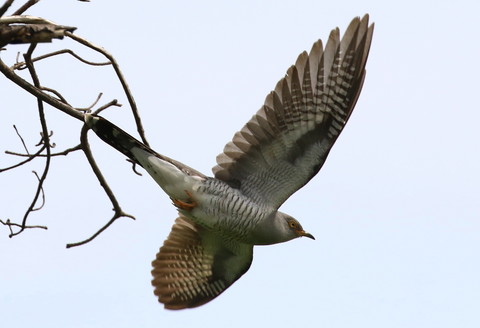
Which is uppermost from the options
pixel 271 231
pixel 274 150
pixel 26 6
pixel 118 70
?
pixel 26 6

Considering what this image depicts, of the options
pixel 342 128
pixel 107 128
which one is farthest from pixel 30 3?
pixel 342 128

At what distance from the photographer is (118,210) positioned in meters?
4.75

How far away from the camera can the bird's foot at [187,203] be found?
5.52 metres

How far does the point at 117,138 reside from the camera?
5.20 m

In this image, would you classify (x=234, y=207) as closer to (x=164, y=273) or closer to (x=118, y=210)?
(x=118, y=210)

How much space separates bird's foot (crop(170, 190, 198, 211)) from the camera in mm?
5520

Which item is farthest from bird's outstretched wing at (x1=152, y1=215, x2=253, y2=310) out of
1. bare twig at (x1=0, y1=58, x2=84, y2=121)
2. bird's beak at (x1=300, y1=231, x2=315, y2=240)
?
bare twig at (x1=0, y1=58, x2=84, y2=121)

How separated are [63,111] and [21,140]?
1.61ft

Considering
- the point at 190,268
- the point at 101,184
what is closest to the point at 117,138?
the point at 101,184

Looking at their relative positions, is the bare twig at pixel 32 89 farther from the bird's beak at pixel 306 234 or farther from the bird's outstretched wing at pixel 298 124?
the bird's beak at pixel 306 234

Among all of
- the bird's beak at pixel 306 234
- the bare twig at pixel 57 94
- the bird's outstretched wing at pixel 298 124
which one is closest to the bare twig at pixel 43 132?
the bare twig at pixel 57 94

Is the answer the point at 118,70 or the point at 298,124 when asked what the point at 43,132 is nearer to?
the point at 118,70

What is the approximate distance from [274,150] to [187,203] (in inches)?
26.2

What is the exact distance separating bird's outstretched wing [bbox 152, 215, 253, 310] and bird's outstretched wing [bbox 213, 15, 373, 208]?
1.10 metres
